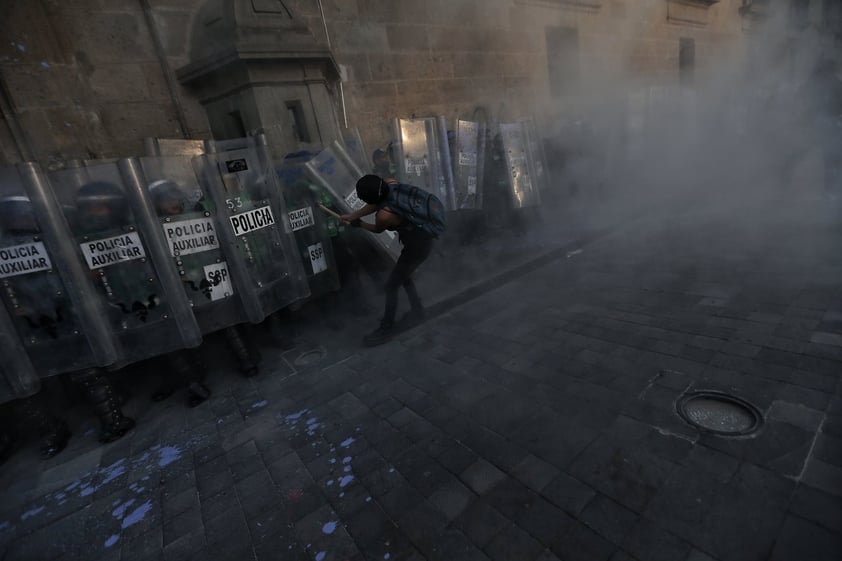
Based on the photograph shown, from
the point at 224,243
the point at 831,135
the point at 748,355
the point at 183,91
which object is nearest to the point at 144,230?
the point at 224,243

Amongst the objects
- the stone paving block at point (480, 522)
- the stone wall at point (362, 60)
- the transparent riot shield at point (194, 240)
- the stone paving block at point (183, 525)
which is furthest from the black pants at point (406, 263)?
the stone wall at point (362, 60)

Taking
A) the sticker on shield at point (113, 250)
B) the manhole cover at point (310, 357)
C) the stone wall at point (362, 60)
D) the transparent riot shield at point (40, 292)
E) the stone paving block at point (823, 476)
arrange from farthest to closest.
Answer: the stone wall at point (362, 60)
the manhole cover at point (310, 357)
the sticker on shield at point (113, 250)
the transparent riot shield at point (40, 292)
the stone paving block at point (823, 476)

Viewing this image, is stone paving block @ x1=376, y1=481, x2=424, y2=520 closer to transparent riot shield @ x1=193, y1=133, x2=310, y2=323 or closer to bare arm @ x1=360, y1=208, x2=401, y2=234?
transparent riot shield @ x1=193, y1=133, x2=310, y2=323

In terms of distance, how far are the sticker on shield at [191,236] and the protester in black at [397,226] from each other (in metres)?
1.14

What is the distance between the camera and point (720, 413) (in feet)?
7.56

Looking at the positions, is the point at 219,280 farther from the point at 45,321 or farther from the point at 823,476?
the point at 823,476

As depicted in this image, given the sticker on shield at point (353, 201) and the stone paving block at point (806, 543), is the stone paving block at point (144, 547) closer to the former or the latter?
the stone paving block at point (806, 543)

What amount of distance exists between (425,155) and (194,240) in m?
3.64

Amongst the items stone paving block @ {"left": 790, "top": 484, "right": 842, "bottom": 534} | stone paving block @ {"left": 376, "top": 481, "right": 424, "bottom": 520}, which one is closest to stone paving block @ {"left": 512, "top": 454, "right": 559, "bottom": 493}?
stone paving block @ {"left": 376, "top": 481, "right": 424, "bottom": 520}

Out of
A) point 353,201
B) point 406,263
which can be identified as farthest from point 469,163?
point 406,263

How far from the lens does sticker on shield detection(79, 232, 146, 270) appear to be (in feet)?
9.21

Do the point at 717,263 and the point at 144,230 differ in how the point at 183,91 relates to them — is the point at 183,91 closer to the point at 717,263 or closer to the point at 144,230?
the point at 144,230

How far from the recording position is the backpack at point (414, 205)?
368 centimetres

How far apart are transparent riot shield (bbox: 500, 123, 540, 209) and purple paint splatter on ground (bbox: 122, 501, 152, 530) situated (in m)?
6.11
